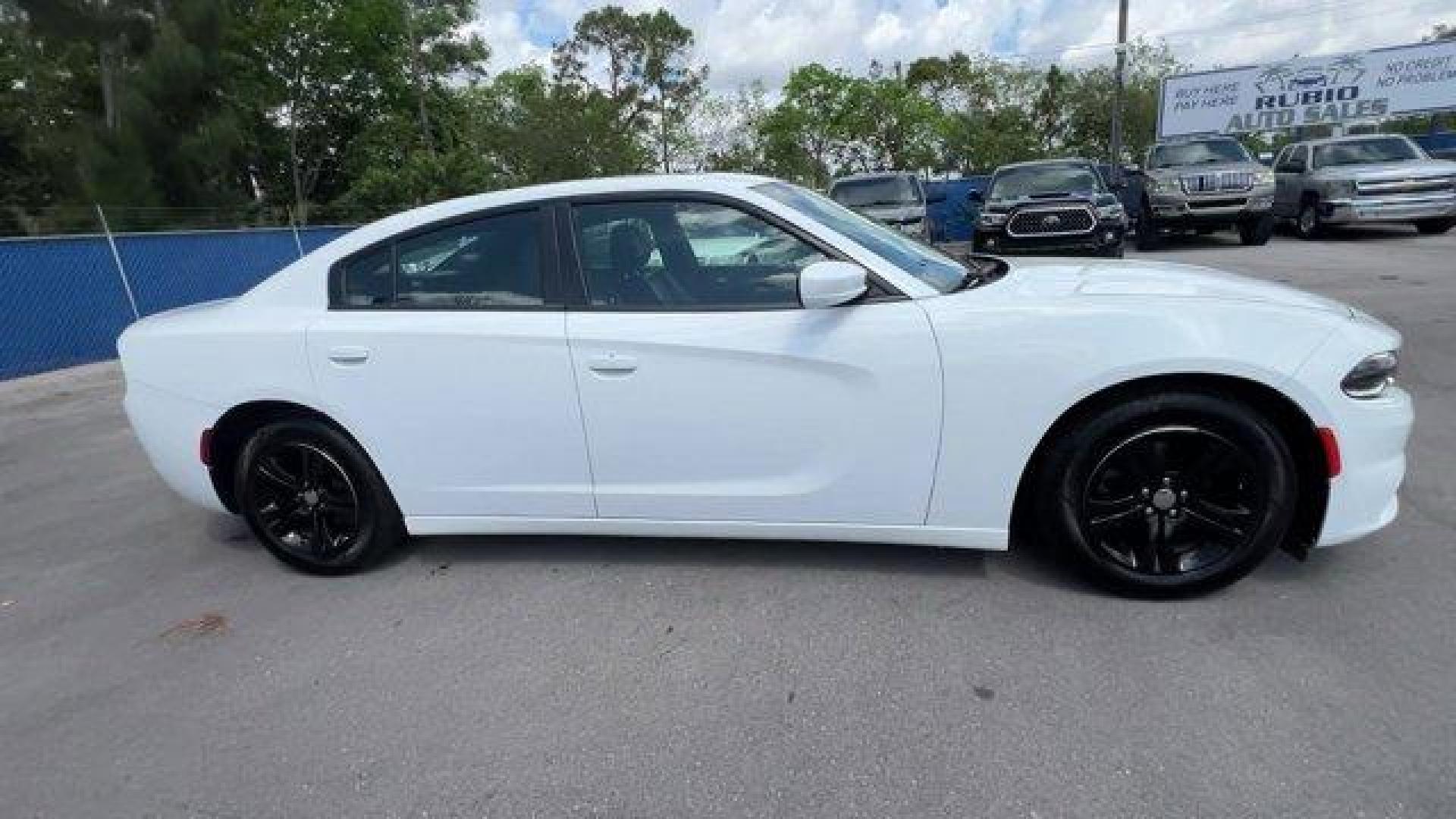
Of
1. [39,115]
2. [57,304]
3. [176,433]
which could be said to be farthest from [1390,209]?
[39,115]

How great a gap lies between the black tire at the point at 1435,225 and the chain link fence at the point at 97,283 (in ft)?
63.0

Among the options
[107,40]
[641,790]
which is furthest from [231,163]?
[641,790]

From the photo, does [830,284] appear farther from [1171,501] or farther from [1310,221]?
[1310,221]

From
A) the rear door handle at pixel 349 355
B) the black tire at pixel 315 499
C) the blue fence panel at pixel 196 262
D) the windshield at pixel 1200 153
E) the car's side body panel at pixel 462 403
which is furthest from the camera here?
the windshield at pixel 1200 153

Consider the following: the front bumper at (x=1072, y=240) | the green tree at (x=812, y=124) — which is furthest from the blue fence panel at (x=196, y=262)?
the green tree at (x=812, y=124)

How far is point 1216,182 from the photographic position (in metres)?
13.3

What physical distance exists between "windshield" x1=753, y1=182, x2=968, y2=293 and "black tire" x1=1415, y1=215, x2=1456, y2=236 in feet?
47.7

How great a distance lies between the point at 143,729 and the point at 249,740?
1.30ft

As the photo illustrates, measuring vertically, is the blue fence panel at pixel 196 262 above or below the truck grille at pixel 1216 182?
above

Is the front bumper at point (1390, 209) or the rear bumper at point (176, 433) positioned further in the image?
the front bumper at point (1390, 209)

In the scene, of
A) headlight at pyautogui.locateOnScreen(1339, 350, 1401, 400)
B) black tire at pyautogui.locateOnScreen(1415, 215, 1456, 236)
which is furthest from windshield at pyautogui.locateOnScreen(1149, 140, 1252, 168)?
headlight at pyautogui.locateOnScreen(1339, 350, 1401, 400)

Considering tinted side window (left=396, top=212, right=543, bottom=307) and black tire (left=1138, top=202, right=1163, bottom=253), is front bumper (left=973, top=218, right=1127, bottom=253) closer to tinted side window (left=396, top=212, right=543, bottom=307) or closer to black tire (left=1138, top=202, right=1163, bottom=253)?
black tire (left=1138, top=202, right=1163, bottom=253)

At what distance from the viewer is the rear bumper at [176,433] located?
3.28 m

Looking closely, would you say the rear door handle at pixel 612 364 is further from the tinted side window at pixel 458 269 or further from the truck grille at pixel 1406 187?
the truck grille at pixel 1406 187
